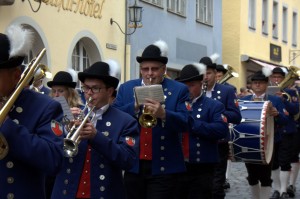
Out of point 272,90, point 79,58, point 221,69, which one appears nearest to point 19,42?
point 272,90

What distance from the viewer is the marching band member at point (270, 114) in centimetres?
1130

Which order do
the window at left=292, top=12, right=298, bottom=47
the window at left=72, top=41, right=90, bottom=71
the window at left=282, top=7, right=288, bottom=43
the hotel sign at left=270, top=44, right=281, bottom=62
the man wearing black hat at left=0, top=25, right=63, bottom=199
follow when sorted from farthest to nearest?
1. the window at left=292, top=12, right=298, bottom=47
2. the window at left=282, top=7, right=288, bottom=43
3. the hotel sign at left=270, top=44, right=281, bottom=62
4. the window at left=72, top=41, right=90, bottom=71
5. the man wearing black hat at left=0, top=25, right=63, bottom=199

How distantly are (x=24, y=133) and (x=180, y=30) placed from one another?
885 inches

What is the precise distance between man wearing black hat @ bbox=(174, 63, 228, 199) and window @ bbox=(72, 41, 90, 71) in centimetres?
1182

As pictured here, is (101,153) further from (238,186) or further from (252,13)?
(252,13)

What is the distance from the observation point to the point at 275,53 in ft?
124

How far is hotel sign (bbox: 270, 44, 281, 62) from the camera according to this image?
37.1m

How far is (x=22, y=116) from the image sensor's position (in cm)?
434

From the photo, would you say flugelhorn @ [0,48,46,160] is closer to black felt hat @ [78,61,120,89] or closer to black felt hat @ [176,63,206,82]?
black felt hat @ [78,61,120,89]

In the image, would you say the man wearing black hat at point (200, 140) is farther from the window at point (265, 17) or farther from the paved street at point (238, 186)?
the window at point (265, 17)

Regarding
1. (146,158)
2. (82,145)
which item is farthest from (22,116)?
(146,158)

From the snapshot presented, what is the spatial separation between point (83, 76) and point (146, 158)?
5.06 feet

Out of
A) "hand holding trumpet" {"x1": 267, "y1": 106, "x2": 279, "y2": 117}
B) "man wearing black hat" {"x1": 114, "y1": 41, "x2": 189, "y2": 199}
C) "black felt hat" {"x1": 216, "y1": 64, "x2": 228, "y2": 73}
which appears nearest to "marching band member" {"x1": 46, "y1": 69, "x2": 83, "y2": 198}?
"man wearing black hat" {"x1": 114, "y1": 41, "x2": 189, "y2": 199}

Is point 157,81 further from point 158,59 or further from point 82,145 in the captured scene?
point 82,145
